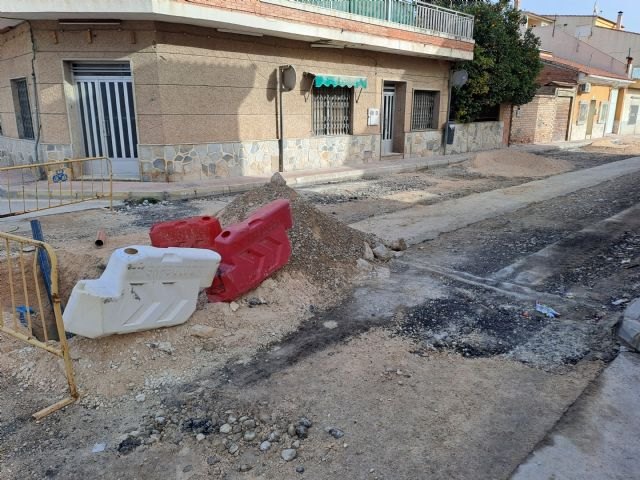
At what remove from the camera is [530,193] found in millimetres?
11328

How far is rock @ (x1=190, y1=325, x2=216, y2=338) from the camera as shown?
4020 mm

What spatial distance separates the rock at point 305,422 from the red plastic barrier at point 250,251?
5.64 feet

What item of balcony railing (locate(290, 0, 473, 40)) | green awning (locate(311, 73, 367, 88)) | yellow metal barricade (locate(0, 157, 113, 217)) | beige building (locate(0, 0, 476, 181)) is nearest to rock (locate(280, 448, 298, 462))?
yellow metal barricade (locate(0, 157, 113, 217))

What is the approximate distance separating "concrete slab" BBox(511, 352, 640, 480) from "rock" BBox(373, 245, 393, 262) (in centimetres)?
307

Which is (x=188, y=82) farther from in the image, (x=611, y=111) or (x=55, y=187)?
(x=611, y=111)

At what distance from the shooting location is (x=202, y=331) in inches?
159

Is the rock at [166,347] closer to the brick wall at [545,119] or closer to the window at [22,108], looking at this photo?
the window at [22,108]

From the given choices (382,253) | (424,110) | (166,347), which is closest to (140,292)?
(166,347)

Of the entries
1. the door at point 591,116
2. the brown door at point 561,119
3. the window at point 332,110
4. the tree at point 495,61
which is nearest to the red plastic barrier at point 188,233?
the window at point 332,110

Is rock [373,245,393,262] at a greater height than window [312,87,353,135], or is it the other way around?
window [312,87,353,135]

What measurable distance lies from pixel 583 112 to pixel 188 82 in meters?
27.4

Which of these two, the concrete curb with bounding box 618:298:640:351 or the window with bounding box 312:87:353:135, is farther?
the window with bounding box 312:87:353:135

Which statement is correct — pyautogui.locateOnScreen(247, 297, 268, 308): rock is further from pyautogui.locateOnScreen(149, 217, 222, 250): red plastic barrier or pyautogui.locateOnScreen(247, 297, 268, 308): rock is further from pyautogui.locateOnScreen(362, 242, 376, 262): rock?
pyautogui.locateOnScreen(362, 242, 376, 262): rock

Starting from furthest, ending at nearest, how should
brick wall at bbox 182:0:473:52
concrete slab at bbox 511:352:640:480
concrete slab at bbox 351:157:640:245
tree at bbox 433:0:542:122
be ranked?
tree at bbox 433:0:542:122, brick wall at bbox 182:0:473:52, concrete slab at bbox 351:157:640:245, concrete slab at bbox 511:352:640:480
